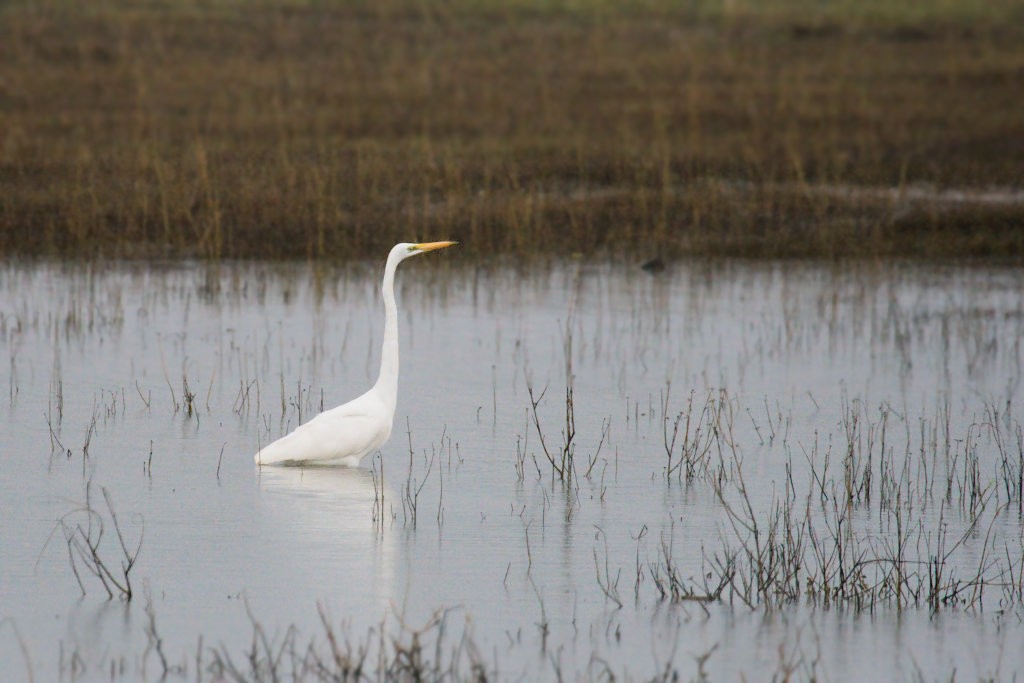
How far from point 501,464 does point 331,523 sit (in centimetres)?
142

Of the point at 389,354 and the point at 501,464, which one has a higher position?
the point at 389,354

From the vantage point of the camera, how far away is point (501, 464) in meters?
8.38

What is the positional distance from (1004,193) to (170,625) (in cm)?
1668

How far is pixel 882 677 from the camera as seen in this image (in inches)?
213

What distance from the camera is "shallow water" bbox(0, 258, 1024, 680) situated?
5766mm

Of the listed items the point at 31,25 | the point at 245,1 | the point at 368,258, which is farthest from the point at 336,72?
the point at 368,258

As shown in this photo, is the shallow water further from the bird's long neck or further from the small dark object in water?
the small dark object in water

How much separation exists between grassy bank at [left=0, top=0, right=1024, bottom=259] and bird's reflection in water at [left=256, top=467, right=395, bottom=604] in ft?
28.0

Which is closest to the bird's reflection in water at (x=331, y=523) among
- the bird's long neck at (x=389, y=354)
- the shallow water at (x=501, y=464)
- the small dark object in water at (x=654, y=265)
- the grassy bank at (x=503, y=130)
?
the shallow water at (x=501, y=464)

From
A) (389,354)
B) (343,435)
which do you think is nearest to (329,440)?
(343,435)

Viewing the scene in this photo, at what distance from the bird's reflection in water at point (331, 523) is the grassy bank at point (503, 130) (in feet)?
28.0

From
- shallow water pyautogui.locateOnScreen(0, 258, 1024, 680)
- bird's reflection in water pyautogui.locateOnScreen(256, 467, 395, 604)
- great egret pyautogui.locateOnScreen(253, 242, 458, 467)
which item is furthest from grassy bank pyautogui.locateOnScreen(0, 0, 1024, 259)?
bird's reflection in water pyautogui.locateOnScreen(256, 467, 395, 604)

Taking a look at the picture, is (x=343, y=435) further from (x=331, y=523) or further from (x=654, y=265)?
(x=654, y=265)

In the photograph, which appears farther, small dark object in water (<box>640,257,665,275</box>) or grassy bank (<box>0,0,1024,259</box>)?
grassy bank (<box>0,0,1024,259</box>)
